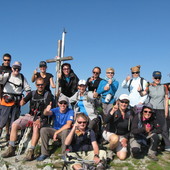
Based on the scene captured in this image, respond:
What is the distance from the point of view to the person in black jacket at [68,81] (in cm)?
962

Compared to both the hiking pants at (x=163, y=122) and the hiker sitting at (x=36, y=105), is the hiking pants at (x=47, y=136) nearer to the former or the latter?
the hiker sitting at (x=36, y=105)

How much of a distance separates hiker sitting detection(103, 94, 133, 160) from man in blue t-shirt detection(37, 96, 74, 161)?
5.37 feet

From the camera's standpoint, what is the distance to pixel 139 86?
8.70 metres

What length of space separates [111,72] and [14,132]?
5.13m

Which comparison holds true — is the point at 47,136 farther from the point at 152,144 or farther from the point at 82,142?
the point at 152,144

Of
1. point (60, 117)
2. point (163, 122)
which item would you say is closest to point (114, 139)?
point (60, 117)

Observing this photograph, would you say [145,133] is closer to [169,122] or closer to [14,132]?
[169,122]

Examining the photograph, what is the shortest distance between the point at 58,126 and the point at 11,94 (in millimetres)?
2823

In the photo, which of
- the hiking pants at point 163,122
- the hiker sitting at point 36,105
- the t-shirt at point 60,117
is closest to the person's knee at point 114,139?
the t-shirt at point 60,117

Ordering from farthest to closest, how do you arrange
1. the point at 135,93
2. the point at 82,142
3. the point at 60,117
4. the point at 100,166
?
the point at 135,93, the point at 60,117, the point at 82,142, the point at 100,166

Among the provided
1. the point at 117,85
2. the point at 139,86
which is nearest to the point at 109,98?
the point at 117,85

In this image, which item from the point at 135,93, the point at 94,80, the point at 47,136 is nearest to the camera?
the point at 47,136

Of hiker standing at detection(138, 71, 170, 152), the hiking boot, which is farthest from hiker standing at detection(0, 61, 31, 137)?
hiker standing at detection(138, 71, 170, 152)

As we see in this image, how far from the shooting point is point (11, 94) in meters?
8.93
